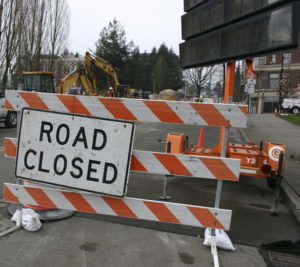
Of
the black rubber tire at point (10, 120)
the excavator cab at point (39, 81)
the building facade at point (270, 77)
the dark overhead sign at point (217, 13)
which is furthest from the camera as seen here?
the building facade at point (270, 77)

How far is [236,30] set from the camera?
5613mm

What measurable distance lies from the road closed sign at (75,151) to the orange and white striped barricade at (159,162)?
156 mm

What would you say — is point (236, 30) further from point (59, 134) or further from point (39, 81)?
point (39, 81)

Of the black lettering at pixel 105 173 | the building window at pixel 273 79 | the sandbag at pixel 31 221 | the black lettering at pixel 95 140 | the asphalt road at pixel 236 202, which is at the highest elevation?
the building window at pixel 273 79

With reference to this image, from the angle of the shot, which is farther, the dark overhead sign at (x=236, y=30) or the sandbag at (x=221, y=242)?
the dark overhead sign at (x=236, y=30)

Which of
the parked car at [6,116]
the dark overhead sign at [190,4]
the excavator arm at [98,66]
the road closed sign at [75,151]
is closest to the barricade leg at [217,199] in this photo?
the road closed sign at [75,151]

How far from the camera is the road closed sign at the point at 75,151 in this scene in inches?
117

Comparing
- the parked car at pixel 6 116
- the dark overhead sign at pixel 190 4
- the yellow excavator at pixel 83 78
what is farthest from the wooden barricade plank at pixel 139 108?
the yellow excavator at pixel 83 78

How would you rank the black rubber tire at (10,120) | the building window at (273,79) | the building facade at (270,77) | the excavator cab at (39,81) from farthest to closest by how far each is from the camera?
the building window at (273,79), the building facade at (270,77), the excavator cab at (39,81), the black rubber tire at (10,120)

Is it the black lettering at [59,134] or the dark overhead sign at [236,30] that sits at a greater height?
the dark overhead sign at [236,30]

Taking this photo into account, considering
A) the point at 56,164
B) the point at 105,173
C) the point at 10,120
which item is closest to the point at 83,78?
the point at 10,120

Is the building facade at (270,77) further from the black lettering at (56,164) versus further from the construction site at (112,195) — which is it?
the black lettering at (56,164)

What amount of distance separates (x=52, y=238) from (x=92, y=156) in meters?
1.16

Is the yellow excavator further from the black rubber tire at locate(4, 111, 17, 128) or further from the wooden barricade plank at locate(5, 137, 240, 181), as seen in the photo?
the wooden barricade plank at locate(5, 137, 240, 181)
